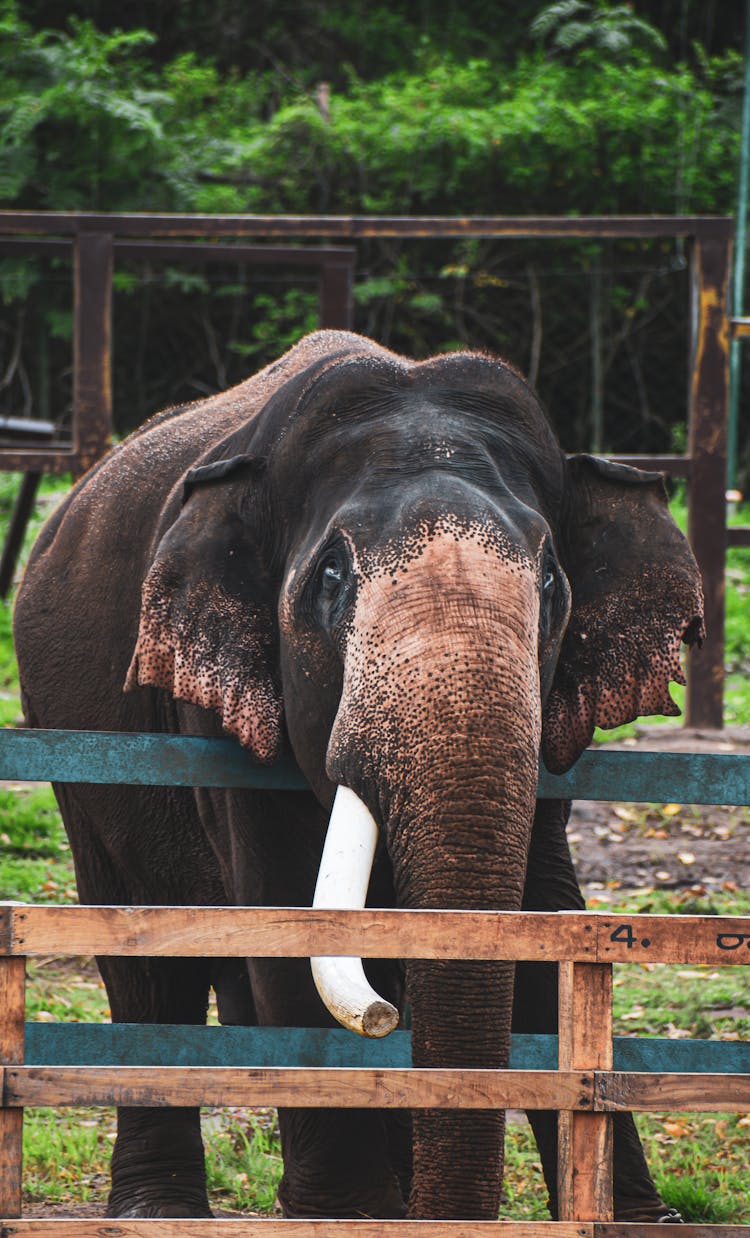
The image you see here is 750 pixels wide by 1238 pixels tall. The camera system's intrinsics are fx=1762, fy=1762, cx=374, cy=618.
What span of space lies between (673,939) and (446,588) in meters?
0.83

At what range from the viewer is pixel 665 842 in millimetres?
7754

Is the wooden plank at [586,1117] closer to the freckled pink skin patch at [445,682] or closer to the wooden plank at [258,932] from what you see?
the wooden plank at [258,932]

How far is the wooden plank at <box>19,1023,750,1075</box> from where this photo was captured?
378 cm

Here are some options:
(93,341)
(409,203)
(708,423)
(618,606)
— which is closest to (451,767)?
(618,606)

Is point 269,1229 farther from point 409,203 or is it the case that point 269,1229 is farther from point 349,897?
point 409,203

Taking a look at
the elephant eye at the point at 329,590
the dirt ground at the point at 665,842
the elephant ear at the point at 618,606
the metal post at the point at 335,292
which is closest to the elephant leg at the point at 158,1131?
the elephant ear at the point at 618,606

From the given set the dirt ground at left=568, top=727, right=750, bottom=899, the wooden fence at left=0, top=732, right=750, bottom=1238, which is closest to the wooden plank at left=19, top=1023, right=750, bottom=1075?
the wooden fence at left=0, top=732, right=750, bottom=1238

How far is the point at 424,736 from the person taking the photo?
325 cm

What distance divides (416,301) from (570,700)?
982 centimetres

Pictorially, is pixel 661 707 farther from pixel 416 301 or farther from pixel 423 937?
pixel 416 301

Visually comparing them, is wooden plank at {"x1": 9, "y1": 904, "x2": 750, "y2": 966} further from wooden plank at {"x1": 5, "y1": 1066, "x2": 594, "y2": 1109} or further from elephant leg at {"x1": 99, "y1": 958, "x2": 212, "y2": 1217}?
elephant leg at {"x1": 99, "y1": 958, "x2": 212, "y2": 1217}

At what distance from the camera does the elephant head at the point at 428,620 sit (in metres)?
3.17

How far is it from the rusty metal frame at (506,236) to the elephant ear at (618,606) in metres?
3.95

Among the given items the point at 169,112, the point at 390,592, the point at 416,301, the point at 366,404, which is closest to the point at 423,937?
the point at 390,592
